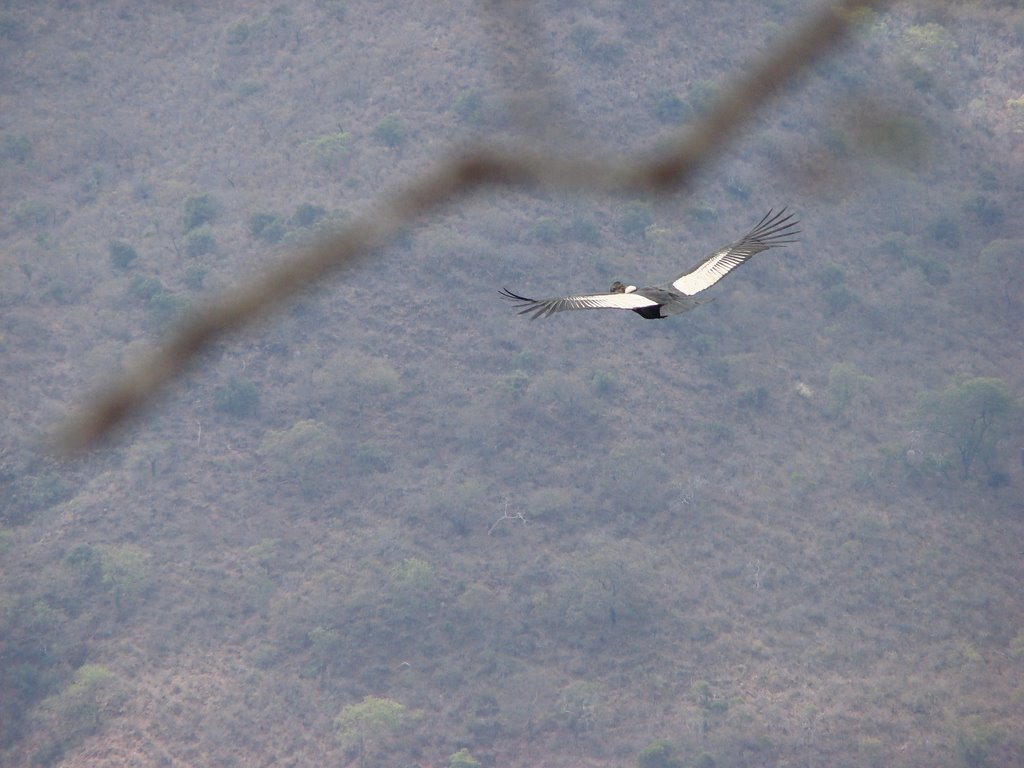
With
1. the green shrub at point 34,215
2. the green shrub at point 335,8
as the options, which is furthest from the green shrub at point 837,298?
the green shrub at point 34,215

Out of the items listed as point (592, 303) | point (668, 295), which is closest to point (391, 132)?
point (668, 295)

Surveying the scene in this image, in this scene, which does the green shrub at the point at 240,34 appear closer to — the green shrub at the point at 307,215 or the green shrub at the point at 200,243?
the green shrub at the point at 307,215

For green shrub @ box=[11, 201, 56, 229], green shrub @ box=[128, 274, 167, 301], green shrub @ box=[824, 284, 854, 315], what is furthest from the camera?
green shrub @ box=[11, 201, 56, 229]

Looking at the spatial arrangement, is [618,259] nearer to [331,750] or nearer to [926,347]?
[926,347]

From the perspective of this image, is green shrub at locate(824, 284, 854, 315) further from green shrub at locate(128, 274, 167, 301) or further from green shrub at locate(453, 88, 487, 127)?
green shrub at locate(128, 274, 167, 301)

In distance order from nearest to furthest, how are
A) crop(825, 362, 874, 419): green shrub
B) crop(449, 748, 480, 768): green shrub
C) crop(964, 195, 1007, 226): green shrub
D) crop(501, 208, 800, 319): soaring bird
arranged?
crop(501, 208, 800, 319): soaring bird → crop(449, 748, 480, 768): green shrub → crop(825, 362, 874, 419): green shrub → crop(964, 195, 1007, 226): green shrub

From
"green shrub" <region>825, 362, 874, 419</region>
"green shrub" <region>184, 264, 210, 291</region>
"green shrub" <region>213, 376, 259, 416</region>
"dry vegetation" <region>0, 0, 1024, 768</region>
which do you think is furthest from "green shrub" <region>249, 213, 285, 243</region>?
"green shrub" <region>825, 362, 874, 419</region>

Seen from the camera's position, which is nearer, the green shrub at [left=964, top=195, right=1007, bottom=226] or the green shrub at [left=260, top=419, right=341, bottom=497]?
the green shrub at [left=260, top=419, right=341, bottom=497]
